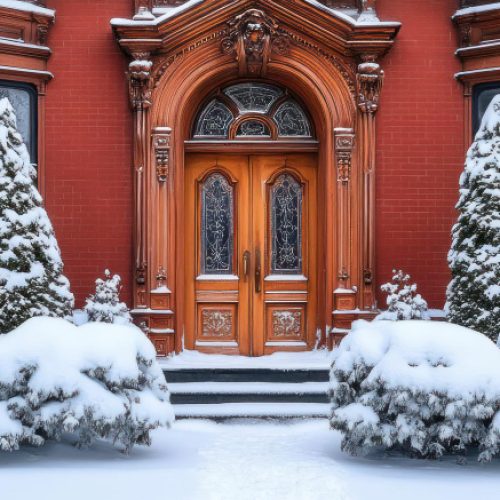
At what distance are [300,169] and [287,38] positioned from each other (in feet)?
5.29

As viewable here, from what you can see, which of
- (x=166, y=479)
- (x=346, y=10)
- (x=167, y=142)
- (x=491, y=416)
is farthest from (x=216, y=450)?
(x=346, y=10)

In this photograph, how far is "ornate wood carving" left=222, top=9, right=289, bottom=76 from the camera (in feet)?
36.2

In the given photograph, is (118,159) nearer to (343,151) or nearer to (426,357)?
(343,151)

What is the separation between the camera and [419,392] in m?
6.97

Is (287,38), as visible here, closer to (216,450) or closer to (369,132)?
(369,132)

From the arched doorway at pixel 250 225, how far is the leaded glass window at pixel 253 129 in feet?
0.04

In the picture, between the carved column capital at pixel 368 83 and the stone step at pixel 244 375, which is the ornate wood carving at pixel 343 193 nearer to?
the carved column capital at pixel 368 83

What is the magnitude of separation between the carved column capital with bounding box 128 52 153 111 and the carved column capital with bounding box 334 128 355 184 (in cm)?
228

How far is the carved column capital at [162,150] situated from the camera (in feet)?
36.3

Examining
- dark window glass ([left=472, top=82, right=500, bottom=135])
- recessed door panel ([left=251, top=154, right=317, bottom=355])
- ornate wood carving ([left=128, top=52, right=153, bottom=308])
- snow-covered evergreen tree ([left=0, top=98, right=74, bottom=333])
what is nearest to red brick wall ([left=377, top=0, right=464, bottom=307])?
dark window glass ([left=472, top=82, right=500, bottom=135])

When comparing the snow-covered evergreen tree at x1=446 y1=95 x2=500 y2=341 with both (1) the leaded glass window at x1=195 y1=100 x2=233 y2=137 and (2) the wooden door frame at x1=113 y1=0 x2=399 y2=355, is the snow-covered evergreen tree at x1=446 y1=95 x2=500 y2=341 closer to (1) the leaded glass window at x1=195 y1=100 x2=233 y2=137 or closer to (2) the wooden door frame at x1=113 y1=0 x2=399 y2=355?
(2) the wooden door frame at x1=113 y1=0 x2=399 y2=355

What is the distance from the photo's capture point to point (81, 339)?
741 centimetres

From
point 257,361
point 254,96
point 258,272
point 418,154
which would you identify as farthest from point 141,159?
point 418,154

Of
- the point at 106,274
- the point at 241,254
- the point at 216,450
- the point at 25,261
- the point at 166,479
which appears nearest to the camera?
the point at 166,479
